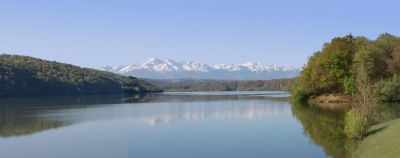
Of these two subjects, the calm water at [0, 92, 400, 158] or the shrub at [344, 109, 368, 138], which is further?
the shrub at [344, 109, 368, 138]

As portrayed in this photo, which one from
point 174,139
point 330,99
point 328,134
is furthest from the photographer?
point 330,99

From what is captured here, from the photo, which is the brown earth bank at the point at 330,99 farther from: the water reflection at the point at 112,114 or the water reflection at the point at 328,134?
the water reflection at the point at 328,134

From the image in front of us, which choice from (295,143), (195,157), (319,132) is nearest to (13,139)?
(195,157)

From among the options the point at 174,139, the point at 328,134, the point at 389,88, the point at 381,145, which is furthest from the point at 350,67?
the point at 381,145

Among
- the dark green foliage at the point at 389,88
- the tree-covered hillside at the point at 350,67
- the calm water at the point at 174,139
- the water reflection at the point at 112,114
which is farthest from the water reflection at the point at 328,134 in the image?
the dark green foliage at the point at 389,88

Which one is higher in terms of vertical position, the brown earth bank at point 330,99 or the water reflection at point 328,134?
the brown earth bank at point 330,99

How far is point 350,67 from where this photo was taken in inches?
3957

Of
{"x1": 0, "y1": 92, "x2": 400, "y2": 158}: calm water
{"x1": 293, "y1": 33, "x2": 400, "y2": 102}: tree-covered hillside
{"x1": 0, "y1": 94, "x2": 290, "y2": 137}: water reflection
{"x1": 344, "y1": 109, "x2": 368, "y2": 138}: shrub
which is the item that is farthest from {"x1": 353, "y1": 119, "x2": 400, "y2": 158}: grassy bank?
{"x1": 293, "y1": 33, "x2": 400, "y2": 102}: tree-covered hillside

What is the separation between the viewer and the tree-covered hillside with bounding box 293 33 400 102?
93.2m

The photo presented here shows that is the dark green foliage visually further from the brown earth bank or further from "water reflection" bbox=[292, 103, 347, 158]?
"water reflection" bbox=[292, 103, 347, 158]

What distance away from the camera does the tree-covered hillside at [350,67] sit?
93250 millimetres

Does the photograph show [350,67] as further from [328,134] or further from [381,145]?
[381,145]

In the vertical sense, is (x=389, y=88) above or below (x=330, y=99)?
above

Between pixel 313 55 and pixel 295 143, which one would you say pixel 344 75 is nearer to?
pixel 313 55
